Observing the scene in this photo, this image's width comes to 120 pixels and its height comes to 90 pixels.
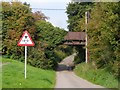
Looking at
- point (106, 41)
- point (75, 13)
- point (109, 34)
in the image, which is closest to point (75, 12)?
point (75, 13)

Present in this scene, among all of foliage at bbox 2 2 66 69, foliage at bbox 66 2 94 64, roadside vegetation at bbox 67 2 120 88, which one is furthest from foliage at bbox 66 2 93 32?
roadside vegetation at bbox 67 2 120 88

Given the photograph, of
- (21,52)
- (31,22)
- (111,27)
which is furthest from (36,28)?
(111,27)

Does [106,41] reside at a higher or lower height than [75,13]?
lower

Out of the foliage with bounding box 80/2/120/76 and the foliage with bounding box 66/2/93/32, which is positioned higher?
the foliage with bounding box 66/2/93/32

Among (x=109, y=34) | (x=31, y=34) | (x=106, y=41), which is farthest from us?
(x=31, y=34)

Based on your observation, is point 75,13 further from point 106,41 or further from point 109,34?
point 109,34

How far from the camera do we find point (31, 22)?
46.2 meters

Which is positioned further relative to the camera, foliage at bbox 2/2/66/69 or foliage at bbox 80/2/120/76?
foliage at bbox 2/2/66/69

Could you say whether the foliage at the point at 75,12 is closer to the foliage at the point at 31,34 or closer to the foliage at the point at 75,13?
the foliage at the point at 75,13

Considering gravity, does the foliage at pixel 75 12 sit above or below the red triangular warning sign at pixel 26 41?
above

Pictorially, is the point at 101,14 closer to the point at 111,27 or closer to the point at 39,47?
the point at 111,27

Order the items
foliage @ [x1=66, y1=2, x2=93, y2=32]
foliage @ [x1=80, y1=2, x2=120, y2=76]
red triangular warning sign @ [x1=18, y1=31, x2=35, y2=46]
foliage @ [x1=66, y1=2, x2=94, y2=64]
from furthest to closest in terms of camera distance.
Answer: foliage @ [x1=66, y1=2, x2=93, y2=32], foliage @ [x1=66, y1=2, x2=94, y2=64], foliage @ [x1=80, y1=2, x2=120, y2=76], red triangular warning sign @ [x1=18, y1=31, x2=35, y2=46]

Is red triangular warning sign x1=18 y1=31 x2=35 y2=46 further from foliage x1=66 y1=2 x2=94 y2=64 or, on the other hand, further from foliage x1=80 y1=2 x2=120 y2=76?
foliage x1=66 y1=2 x2=94 y2=64

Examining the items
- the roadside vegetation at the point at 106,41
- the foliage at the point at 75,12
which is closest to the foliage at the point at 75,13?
the foliage at the point at 75,12
